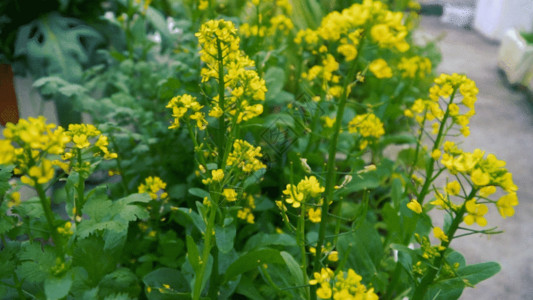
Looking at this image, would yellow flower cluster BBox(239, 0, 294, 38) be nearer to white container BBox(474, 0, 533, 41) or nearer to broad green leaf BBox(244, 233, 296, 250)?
broad green leaf BBox(244, 233, 296, 250)

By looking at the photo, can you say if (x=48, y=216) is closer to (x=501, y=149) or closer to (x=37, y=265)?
(x=37, y=265)

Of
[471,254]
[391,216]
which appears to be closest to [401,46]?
[391,216]

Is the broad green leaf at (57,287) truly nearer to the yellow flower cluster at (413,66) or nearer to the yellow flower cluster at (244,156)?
the yellow flower cluster at (244,156)

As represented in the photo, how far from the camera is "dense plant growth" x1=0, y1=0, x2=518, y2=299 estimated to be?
0.86 m

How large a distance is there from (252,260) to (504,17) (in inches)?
271

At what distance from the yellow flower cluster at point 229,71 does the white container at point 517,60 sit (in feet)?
14.3

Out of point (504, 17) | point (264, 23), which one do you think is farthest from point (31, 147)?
point (504, 17)

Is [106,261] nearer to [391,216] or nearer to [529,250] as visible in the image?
[391,216]

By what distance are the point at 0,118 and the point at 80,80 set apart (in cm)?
58

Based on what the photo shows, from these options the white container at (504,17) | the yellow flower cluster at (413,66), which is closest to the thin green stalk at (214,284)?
the yellow flower cluster at (413,66)

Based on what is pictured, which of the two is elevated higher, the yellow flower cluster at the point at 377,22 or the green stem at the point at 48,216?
the yellow flower cluster at the point at 377,22

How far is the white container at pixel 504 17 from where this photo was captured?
635cm

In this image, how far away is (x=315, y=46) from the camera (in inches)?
90.5

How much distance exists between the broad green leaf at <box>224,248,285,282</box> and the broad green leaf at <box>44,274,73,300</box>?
1.70ft
